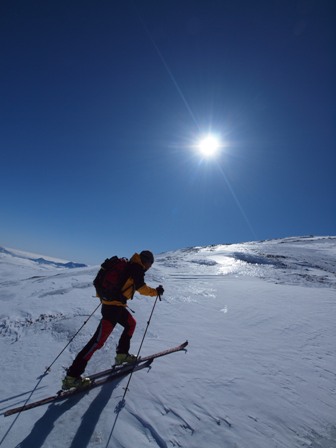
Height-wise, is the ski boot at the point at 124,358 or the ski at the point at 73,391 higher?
the ski boot at the point at 124,358

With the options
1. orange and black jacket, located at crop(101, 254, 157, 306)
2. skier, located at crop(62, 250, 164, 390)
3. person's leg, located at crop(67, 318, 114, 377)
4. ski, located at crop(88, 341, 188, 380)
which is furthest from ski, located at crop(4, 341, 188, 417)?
orange and black jacket, located at crop(101, 254, 157, 306)

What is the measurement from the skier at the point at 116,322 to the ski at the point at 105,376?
12 cm

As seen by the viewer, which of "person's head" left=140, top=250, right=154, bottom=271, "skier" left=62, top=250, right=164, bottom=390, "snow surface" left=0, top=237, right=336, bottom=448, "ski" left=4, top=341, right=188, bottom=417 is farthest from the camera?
"person's head" left=140, top=250, right=154, bottom=271

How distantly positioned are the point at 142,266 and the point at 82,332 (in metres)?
3.24

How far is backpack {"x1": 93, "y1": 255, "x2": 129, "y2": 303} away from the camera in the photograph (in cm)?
495

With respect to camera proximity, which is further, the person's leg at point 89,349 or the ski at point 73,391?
the person's leg at point 89,349

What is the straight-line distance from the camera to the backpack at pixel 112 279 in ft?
16.3

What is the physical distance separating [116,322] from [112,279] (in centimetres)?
93

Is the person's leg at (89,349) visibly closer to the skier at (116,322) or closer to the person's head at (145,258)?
the skier at (116,322)

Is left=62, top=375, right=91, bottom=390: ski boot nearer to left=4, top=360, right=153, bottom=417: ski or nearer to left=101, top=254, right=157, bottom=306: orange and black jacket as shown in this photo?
left=4, top=360, right=153, bottom=417: ski

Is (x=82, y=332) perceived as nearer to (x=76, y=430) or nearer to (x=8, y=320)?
(x=8, y=320)

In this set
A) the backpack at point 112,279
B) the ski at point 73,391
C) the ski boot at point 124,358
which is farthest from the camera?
the ski boot at point 124,358

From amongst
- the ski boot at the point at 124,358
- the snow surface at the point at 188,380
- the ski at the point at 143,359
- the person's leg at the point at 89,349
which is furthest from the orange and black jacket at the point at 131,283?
the snow surface at the point at 188,380

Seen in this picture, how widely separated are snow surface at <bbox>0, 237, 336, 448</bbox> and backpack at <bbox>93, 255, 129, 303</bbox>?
168cm
